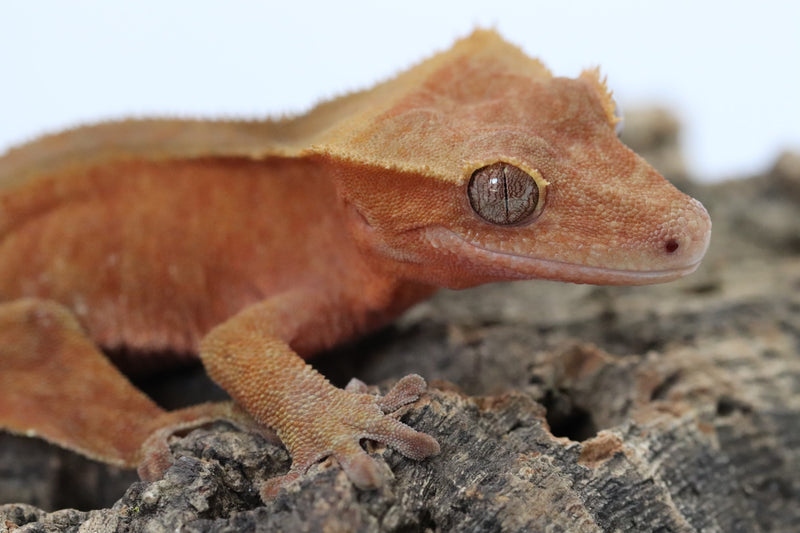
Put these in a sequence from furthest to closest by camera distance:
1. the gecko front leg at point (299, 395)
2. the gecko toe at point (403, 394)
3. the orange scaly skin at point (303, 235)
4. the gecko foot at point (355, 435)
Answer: the orange scaly skin at point (303, 235) → the gecko toe at point (403, 394) → the gecko front leg at point (299, 395) → the gecko foot at point (355, 435)

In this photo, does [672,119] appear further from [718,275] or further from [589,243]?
[589,243]

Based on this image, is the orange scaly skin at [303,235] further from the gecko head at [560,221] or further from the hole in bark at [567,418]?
the hole in bark at [567,418]

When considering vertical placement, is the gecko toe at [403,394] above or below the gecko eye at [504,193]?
below

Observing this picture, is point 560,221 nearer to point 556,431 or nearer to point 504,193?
point 504,193

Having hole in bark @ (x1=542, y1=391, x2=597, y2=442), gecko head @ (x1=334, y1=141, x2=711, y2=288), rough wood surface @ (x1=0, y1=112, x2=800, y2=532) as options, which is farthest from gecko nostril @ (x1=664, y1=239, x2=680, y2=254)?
hole in bark @ (x1=542, y1=391, x2=597, y2=442)

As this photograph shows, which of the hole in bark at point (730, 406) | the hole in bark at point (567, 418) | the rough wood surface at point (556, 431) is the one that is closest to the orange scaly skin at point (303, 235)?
the rough wood surface at point (556, 431)

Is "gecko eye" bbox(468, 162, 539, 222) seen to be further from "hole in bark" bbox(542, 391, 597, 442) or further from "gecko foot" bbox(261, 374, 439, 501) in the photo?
"hole in bark" bbox(542, 391, 597, 442)

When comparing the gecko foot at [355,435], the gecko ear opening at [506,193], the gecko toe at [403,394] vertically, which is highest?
the gecko ear opening at [506,193]
